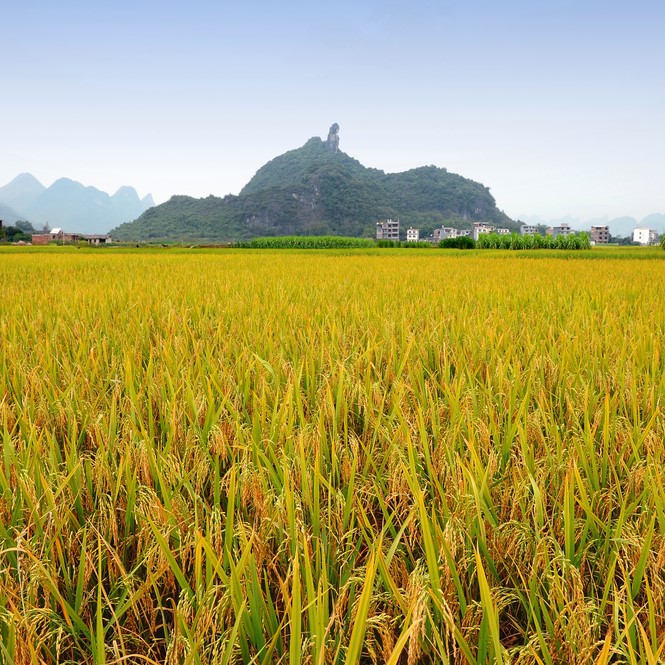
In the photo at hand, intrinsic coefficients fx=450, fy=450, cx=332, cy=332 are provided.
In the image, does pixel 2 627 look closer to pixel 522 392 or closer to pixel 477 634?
pixel 477 634

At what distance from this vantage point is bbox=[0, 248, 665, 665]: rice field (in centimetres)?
59

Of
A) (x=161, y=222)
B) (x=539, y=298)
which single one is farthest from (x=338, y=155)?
(x=539, y=298)

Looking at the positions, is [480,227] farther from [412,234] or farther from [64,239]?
[64,239]

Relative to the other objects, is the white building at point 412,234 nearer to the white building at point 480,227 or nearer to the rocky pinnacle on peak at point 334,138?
the white building at point 480,227

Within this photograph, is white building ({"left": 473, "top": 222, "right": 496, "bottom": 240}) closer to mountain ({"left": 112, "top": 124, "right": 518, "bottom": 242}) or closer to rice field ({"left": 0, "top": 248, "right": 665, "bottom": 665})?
mountain ({"left": 112, "top": 124, "right": 518, "bottom": 242})

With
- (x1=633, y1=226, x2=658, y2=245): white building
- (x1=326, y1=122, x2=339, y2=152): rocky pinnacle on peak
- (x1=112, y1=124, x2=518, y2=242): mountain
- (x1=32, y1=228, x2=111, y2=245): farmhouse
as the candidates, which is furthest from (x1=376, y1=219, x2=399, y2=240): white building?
(x1=633, y1=226, x2=658, y2=245): white building

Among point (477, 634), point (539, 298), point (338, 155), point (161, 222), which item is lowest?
point (477, 634)

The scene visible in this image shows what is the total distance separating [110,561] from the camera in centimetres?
78

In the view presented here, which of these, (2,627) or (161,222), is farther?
(161,222)

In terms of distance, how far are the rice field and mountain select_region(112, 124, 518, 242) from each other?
76414mm

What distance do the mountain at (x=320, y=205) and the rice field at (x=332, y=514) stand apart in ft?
251

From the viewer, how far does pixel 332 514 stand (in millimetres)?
858

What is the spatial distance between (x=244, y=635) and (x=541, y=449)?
0.90 m

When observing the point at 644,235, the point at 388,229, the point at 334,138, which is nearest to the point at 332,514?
the point at 388,229
